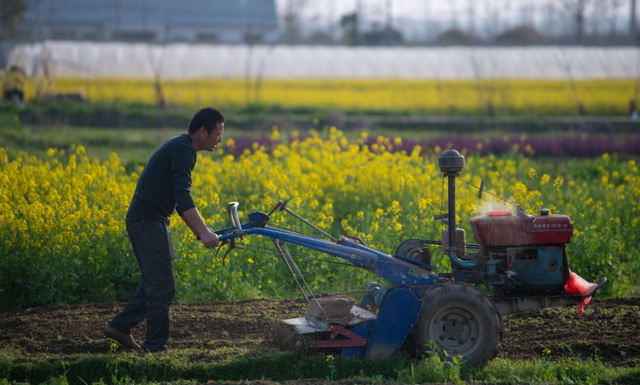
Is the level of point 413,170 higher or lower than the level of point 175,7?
lower

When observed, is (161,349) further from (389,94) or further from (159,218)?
(389,94)

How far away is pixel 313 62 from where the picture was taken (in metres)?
28.2

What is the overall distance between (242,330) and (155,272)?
3.48 feet

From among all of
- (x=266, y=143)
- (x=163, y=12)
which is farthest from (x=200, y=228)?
(x=163, y=12)

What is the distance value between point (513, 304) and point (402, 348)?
2.87ft

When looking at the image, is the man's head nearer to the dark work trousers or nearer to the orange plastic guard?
the dark work trousers

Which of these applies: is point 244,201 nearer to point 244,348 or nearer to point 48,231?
point 48,231

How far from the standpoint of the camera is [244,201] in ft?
26.1

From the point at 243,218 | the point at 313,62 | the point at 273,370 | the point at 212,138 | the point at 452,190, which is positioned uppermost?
the point at 313,62

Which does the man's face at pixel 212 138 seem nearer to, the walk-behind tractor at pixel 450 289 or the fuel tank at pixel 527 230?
the walk-behind tractor at pixel 450 289

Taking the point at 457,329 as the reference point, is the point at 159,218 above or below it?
above

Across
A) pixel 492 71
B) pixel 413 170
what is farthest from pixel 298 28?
pixel 413 170

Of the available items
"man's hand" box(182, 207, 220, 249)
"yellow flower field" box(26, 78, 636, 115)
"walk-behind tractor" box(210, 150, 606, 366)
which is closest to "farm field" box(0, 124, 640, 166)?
"yellow flower field" box(26, 78, 636, 115)

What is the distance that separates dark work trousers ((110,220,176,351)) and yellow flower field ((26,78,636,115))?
62.9 feet
